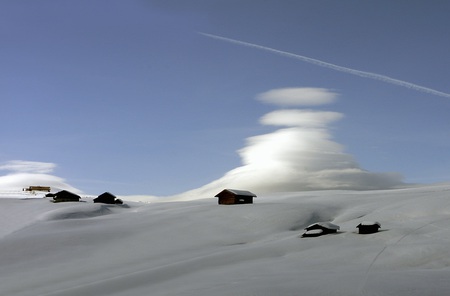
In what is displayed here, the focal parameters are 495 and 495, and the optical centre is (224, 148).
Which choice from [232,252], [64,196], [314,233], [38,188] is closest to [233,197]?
[314,233]

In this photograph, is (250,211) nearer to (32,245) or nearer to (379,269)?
(32,245)

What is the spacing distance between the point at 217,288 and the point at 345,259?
13751mm

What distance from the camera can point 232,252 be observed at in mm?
42625

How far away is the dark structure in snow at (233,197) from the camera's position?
8369 centimetres

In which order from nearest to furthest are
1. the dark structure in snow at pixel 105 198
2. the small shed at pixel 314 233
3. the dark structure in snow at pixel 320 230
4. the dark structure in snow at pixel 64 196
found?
1. the small shed at pixel 314 233
2. the dark structure in snow at pixel 320 230
3. the dark structure in snow at pixel 64 196
4. the dark structure in snow at pixel 105 198

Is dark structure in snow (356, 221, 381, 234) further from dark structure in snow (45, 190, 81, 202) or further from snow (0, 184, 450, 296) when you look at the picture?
dark structure in snow (45, 190, 81, 202)

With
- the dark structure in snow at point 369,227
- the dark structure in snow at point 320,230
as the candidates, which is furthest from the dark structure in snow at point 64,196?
the dark structure in snow at point 369,227

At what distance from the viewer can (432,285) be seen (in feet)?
78.9

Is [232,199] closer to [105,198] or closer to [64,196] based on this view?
[105,198]

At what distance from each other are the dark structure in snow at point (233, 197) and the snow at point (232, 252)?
7.74 metres

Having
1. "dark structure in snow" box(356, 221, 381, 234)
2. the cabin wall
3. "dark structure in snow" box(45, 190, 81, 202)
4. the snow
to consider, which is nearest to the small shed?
the snow

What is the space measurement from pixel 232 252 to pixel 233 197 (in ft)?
135

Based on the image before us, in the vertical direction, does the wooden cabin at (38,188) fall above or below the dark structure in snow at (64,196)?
above

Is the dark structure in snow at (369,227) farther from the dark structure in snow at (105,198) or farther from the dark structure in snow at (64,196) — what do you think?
the dark structure in snow at (64,196)
